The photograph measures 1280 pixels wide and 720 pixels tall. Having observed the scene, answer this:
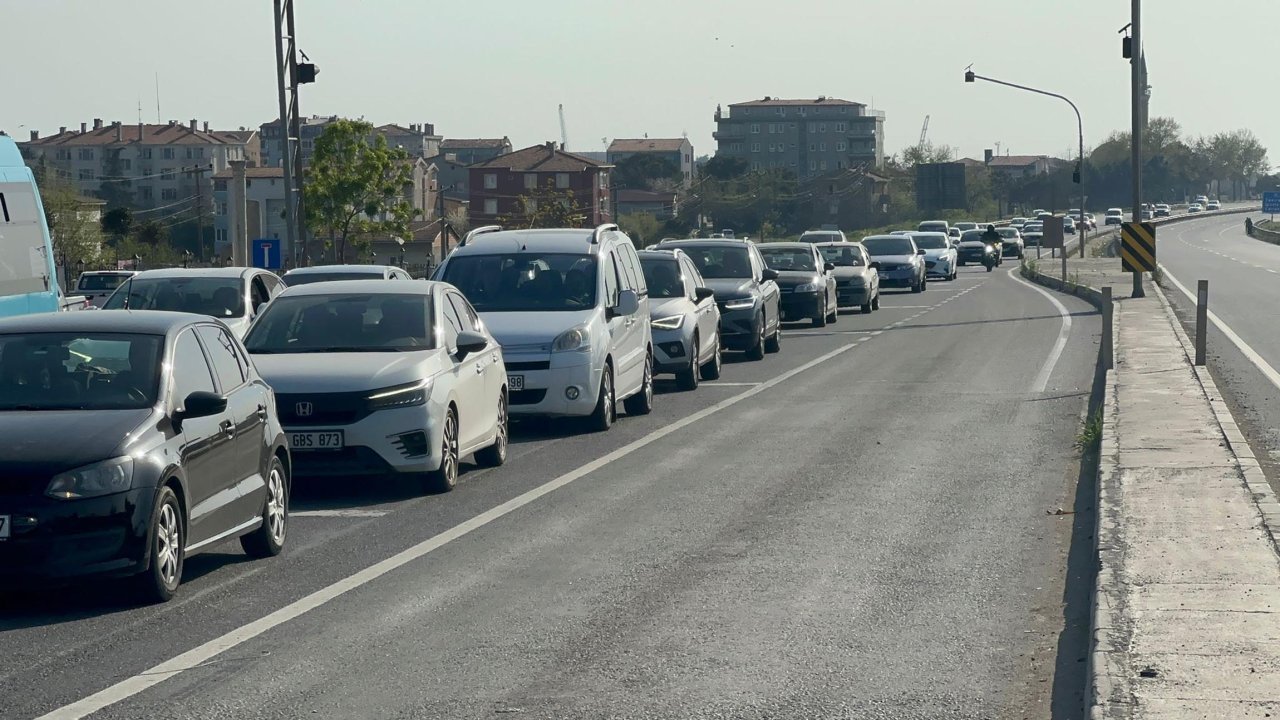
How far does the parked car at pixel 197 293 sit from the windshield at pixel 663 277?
4.60 metres

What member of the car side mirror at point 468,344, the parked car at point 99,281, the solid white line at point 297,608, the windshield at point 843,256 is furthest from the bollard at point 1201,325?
the parked car at point 99,281

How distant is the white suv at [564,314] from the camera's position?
15578 mm

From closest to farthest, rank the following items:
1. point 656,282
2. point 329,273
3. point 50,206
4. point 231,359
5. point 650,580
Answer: point 650,580, point 231,359, point 656,282, point 329,273, point 50,206

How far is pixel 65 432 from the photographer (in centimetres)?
812

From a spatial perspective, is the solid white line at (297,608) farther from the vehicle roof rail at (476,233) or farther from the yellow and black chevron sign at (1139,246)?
the yellow and black chevron sign at (1139,246)

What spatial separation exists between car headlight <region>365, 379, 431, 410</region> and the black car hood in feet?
11.1

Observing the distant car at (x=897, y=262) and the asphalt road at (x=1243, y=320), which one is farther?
the distant car at (x=897, y=262)

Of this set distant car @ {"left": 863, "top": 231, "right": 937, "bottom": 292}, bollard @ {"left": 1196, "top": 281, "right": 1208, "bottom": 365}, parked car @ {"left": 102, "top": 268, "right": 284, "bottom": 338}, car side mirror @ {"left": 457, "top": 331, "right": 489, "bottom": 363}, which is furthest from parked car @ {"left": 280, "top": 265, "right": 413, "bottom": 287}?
distant car @ {"left": 863, "top": 231, "right": 937, "bottom": 292}

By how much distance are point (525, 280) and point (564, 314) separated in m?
0.79

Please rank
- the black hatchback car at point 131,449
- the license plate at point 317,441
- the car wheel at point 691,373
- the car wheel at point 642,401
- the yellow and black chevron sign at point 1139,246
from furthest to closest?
1. the yellow and black chevron sign at point 1139,246
2. the car wheel at point 691,373
3. the car wheel at point 642,401
4. the license plate at point 317,441
5. the black hatchback car at point 131,449

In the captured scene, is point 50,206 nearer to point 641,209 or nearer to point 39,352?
point 39,352

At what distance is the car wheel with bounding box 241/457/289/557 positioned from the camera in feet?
31.4

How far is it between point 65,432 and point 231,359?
5.55ft

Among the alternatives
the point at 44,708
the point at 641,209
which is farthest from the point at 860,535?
the point at 641,209
